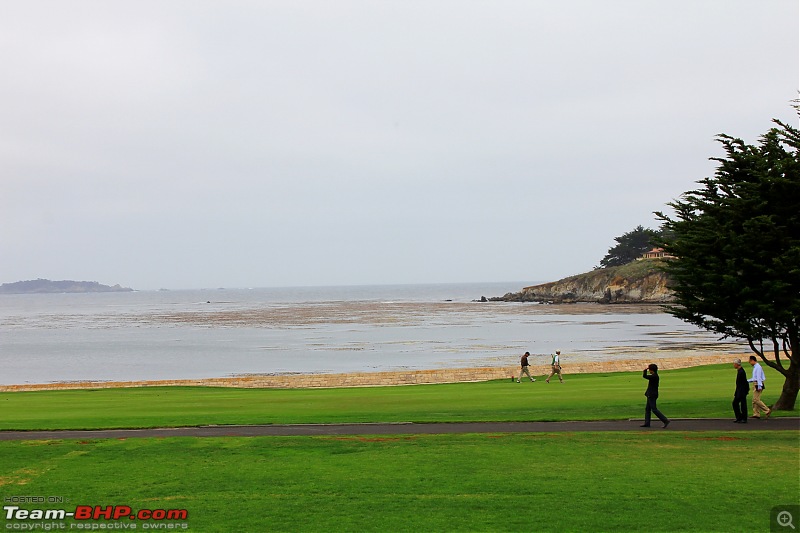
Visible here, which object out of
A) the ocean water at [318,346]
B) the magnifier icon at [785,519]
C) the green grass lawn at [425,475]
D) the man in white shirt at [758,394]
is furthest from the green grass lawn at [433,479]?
the ocean water at [318,346]

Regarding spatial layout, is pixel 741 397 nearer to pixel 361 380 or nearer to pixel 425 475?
pixel 425 475

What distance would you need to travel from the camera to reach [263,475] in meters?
15.0

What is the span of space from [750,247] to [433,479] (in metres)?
13.0

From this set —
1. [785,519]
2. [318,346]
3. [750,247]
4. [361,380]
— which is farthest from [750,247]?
[318,346]

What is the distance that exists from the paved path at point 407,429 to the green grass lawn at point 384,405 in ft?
2.83

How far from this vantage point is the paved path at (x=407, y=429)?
20.0 metres

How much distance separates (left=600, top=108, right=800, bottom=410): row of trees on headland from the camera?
2073 centimetres

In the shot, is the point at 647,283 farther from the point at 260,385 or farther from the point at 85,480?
the point at 85,480

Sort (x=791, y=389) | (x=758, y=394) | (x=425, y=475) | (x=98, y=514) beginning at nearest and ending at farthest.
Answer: (x=98, y=514) → (x=425, y=475) → (x=758, y=394) → (x=791, y=389)

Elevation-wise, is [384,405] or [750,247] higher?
[750,247]

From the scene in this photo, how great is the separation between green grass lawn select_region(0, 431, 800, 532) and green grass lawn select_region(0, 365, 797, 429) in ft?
11.9

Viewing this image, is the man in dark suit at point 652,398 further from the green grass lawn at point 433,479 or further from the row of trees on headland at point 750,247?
the row of trees on headland at point 750,247

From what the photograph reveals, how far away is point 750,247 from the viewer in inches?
840

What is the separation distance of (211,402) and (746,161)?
22128 millimetres
